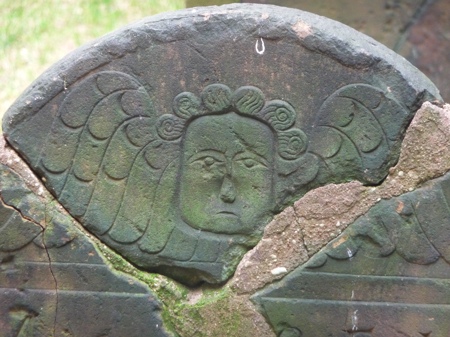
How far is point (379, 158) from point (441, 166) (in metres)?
0.17

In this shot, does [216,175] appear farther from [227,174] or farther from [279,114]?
[279,114]

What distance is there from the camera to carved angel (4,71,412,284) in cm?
273

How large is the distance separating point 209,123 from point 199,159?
0.11 meters

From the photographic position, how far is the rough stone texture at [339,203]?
2.72 metres

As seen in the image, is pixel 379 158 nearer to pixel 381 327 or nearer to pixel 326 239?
pixel 326 239

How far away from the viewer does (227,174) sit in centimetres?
278

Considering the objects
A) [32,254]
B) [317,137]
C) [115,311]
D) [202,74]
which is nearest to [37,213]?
[32,254]

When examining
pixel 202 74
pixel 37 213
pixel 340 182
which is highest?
pixel 202 74

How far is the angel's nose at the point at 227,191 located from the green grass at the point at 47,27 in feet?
8.74

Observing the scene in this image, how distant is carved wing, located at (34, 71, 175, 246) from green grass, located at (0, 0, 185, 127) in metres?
2.50

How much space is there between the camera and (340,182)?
2.78 m

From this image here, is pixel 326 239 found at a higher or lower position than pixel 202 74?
lower

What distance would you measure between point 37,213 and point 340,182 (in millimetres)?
857

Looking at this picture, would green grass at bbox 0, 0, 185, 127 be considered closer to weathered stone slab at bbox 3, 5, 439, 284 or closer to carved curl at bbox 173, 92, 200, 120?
weathered stone slab at bbox 3, 5, 439, 284
